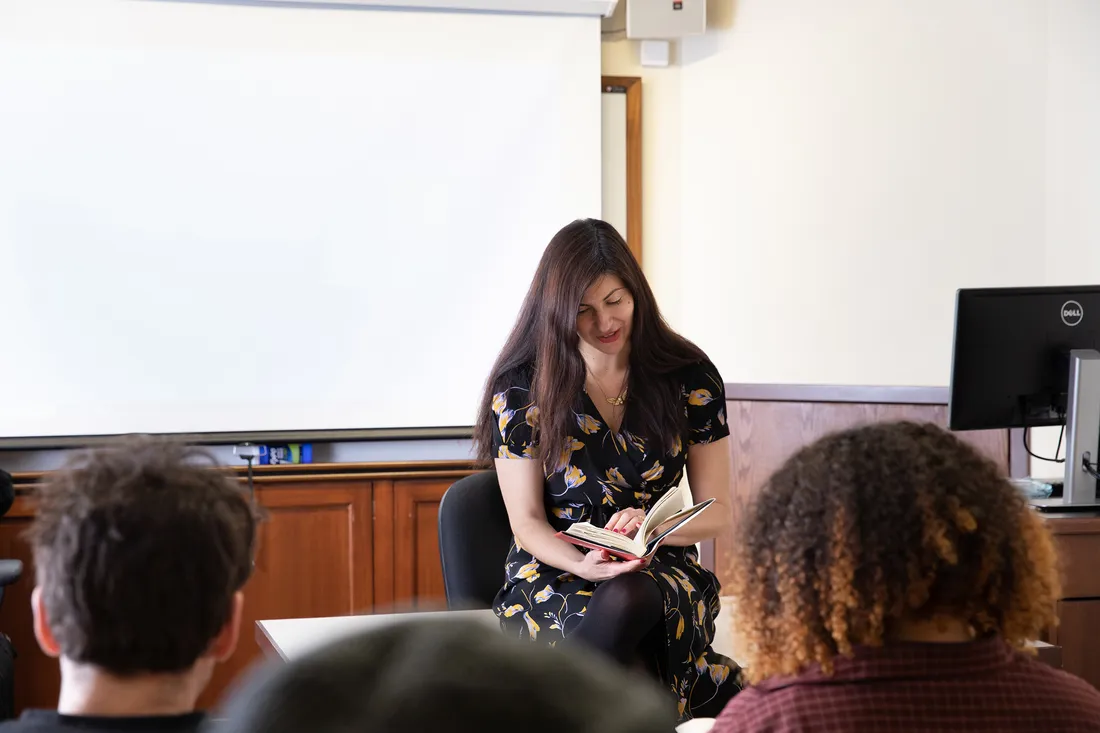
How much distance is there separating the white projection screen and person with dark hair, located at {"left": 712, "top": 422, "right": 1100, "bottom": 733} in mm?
2643

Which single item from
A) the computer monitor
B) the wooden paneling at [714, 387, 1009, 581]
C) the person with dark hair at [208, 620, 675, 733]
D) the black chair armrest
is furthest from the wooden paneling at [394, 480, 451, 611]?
the person with dark hair at [208, 620, 675, 733]

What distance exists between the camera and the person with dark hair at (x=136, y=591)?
2.88ft

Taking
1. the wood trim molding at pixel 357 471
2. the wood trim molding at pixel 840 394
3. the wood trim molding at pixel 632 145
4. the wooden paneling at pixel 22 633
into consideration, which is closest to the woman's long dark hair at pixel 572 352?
the wood trim molding at pixel 840 394

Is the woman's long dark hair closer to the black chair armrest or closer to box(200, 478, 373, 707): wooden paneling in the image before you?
the black chair armrest

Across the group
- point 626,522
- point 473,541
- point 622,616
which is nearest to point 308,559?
point 473,541

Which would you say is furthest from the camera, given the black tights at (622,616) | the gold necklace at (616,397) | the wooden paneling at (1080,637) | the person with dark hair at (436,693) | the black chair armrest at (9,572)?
the black chair armrest at (9,572)

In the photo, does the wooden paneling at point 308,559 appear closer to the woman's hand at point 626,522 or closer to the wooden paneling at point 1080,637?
the woman's hand at point 626,522

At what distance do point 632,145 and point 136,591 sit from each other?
305 centimetres

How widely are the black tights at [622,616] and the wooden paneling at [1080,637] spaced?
0.84 m

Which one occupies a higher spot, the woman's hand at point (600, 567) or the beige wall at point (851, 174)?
the beige wall at point (851, 174)

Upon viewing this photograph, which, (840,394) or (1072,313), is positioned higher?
(1072,313)

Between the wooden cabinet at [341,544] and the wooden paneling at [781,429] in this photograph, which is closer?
the wooden paneling at [781,429]

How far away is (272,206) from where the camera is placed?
3.49m

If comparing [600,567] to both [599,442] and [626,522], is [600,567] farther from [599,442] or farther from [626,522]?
[599,442]
